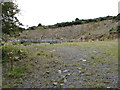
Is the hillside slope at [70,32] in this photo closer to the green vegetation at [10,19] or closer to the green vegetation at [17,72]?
the green vegetation at [10,19]

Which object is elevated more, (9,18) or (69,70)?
(9,18)

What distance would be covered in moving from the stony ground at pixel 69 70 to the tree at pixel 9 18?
1370 millimetres

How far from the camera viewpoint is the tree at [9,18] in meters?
8.16

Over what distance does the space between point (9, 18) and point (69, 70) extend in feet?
11.7

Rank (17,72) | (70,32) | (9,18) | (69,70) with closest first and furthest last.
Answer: (17,72)
(69,70)
(9,18)
(70,32)

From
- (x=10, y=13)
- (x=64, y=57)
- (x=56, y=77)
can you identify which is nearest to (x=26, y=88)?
(x=56, y=77)

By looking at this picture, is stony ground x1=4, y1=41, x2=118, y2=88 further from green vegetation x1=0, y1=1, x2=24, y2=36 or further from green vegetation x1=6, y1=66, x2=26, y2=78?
green vegetation x1=0, y1=1, x2=24, y2=36

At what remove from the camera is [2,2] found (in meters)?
8.23

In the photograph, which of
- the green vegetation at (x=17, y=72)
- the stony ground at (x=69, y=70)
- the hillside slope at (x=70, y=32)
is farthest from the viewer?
the hillside slope at (x=70, y=32)

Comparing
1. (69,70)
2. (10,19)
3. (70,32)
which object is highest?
(10,19)

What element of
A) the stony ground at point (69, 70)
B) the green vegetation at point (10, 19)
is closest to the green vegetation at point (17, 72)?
the stony ground at point (69, 70)

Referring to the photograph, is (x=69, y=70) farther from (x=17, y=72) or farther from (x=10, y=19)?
(x=10, y=19)

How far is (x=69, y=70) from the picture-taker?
680 centimetres

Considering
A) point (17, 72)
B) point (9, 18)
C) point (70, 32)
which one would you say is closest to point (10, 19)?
point (9, 18)
